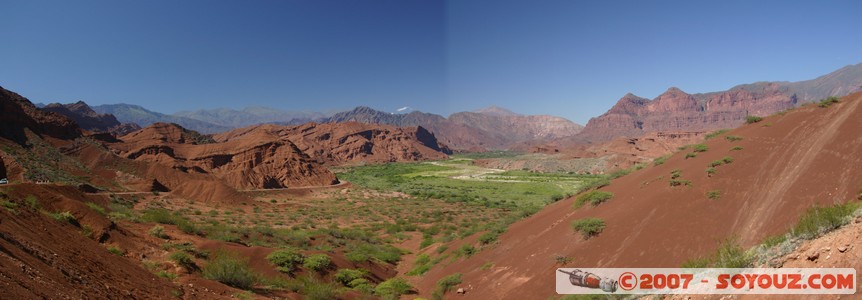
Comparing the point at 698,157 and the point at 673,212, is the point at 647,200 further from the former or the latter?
the point at 698,157


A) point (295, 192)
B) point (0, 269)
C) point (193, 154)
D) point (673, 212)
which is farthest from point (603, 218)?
point (193, 154)

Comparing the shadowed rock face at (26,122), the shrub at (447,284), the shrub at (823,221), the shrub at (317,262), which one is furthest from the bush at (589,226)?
the shadowed rock face at (26,122)

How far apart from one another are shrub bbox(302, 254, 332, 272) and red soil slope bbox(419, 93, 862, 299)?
4.48 m

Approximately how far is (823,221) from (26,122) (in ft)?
236

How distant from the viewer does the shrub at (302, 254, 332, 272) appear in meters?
16.4

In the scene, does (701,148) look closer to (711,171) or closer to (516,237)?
(711,171)

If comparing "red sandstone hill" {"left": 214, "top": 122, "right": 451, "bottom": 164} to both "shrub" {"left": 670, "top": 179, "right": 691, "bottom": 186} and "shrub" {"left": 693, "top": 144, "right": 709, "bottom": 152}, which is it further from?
"shrub" {"left": 670, "top": 179, "right": 691, "bottom": 186}

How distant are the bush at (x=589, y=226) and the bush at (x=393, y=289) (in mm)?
7565

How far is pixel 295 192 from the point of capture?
61.5 meters

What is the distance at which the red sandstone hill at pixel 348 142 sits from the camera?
495 feet

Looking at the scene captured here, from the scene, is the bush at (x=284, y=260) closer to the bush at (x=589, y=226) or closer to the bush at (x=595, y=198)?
the bush at (x=589, y=226)

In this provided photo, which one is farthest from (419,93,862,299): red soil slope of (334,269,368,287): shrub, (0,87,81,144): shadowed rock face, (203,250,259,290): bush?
(0,87,81,144): shadowed rock face

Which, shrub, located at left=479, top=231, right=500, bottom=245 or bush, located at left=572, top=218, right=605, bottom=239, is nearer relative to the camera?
bush, located at left=572, top=218, right=605, bottom=239

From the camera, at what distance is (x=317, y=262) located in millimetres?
16734
